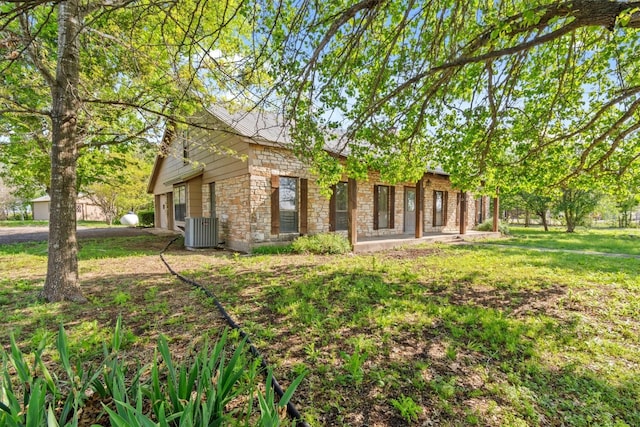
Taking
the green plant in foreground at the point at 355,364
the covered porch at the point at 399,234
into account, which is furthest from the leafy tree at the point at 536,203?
the green plant in foreground at the point at 355,364

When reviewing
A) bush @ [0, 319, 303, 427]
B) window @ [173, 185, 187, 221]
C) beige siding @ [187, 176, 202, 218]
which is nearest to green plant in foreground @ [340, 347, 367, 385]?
bush @ [0, 319, 303, 427]

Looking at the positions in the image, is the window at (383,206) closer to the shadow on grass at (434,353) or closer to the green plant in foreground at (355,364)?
the shadow on grass at (434,353)

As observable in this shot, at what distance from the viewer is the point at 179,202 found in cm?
1360

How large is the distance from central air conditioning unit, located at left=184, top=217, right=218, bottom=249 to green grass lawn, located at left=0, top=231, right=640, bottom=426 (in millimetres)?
3097

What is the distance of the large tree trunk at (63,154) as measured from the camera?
150 inches

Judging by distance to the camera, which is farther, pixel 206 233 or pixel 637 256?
pixel 206 233

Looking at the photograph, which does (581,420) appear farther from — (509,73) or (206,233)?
(206,233)

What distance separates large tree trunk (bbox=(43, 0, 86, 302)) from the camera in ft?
12.5

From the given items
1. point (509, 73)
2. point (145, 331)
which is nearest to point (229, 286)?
point (145, 331)

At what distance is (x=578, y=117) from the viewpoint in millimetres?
5227

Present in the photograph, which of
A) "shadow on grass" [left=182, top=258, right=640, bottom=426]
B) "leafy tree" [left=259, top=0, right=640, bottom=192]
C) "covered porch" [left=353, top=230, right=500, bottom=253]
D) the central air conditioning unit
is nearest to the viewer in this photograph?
"shadow on grass" [left=182, top=258, right=640, bottom=426]

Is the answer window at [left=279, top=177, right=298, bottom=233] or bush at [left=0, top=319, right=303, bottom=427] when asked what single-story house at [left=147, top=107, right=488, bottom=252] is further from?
bush at [left=0, top=319, right=303, bottom=427]

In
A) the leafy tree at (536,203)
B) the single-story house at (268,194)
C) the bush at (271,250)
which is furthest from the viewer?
the leafy tree at (536,203)

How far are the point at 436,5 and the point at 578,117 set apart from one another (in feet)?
11.0
